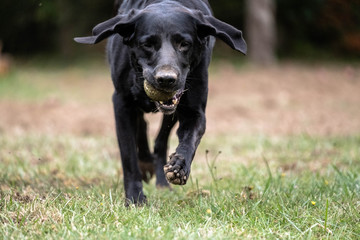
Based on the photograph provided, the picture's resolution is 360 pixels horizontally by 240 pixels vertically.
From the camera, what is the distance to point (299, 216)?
3.32 m

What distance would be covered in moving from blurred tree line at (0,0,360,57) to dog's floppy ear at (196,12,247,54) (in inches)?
634

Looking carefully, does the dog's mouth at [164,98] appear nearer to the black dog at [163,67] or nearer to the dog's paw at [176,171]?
the black dog at [163,67]

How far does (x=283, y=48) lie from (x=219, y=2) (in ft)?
11.4

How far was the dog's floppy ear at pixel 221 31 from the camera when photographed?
3641 millimetres

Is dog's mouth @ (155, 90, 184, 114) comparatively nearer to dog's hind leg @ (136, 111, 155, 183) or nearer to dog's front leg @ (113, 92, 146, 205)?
dog's front leg @ (113, 92, 146, 205)

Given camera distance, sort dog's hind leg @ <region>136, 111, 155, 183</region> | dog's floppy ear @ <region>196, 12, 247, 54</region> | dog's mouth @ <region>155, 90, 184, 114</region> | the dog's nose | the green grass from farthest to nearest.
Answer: dog's hind leg @ <region>136, 111, 155, 183</region> < dog's floppy ear @ <region>196, 12, 247, 54</region> < dog's mouth @ <region>155, 90, 184, 114</region> < the dog's nose < the green grass

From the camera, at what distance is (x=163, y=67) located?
3.37m

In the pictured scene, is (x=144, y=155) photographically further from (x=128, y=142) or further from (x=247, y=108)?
(x=247, y=108)

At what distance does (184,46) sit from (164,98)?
0.38 metres

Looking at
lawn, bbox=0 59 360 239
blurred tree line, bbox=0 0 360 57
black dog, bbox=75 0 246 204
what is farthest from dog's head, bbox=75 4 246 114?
blurred tree line, bbox=0 0 360 57

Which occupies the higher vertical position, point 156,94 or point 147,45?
point 147,45

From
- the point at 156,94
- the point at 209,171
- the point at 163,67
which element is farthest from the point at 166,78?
the point at 209,171

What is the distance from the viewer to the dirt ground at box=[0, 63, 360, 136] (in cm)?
843

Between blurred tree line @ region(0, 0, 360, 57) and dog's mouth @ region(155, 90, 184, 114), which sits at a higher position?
dog's mouth @ region(155, 90, 184, 114)
